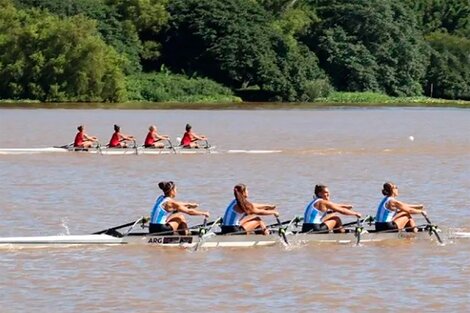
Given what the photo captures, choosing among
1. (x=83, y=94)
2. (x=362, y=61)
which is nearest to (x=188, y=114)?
(x=83, y=94)

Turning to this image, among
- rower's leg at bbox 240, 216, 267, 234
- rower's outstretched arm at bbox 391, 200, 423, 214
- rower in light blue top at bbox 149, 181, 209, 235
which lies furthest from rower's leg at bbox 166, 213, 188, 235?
rower's outstretched arm at bbox 391, 200, 423, 214

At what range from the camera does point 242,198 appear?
20.4 m

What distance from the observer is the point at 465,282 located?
18.6 m

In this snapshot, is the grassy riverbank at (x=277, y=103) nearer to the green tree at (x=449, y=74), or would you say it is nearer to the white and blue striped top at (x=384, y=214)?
the green tree at (x=449, y=74)

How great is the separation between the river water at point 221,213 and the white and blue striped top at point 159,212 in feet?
1.89

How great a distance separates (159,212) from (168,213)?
16 centimetres

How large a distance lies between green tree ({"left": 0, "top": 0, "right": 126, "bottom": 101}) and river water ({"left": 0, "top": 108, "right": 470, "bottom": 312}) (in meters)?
37.7

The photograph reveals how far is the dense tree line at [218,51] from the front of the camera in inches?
3750

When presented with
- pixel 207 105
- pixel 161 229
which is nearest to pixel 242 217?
pixel 161 229

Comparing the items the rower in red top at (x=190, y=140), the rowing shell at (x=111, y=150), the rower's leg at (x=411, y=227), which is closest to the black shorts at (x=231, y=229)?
the rower's leg at (x=411, y=227)

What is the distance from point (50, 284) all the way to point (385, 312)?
5040mm

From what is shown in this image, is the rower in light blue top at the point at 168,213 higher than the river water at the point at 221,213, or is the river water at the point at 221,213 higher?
the rower in light blue top at the point at 168,213

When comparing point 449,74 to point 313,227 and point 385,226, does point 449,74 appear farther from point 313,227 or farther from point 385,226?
point 313,227

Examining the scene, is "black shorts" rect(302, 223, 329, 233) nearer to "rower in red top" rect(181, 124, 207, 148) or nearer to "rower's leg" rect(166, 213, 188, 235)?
"rower's leg" rect(166, 213, 188, 235)
